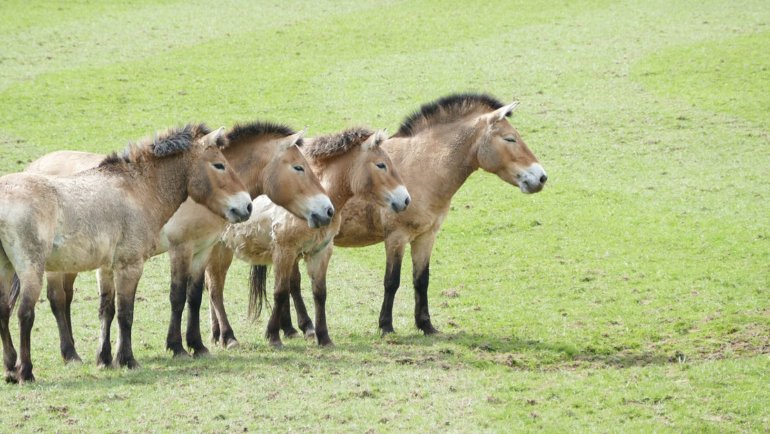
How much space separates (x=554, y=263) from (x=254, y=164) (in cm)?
699

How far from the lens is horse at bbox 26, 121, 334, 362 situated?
1265 centimetres

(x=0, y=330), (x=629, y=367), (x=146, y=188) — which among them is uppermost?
(x=146, y=188)

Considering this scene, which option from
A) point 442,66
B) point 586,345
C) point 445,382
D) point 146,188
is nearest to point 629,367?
point 586,345

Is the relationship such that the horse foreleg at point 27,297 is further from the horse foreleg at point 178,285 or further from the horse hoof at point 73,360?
the horse foreleg at point 178,285

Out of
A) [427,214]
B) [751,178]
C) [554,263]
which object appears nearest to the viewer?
[427,214]

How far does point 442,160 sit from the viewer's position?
14633mm

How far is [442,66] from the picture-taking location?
101 ft

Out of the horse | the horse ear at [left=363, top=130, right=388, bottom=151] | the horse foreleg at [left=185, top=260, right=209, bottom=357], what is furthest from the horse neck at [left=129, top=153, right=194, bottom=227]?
the horse ear at [left=363, top=130, right=388, bottom=151]

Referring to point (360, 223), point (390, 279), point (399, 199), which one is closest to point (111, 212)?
point (399, 199)

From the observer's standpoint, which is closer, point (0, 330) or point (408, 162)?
point (0, 330)

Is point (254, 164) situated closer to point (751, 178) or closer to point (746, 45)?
point (751, 178)

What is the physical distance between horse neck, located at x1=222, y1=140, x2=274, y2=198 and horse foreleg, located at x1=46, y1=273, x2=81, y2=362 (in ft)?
8.22

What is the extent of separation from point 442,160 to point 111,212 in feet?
15.9

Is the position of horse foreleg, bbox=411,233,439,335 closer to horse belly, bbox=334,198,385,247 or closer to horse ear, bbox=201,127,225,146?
horse belly, bbox=334,198,385,247
